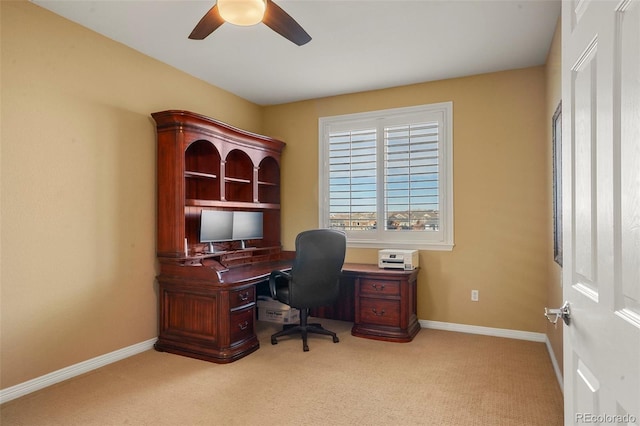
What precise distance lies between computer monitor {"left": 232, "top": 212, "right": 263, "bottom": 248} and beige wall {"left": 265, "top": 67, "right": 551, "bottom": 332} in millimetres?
1869

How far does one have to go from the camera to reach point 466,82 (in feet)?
13.2

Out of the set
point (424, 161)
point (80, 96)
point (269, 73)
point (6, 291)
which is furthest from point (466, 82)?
point (6, 291)

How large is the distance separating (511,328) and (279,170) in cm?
310

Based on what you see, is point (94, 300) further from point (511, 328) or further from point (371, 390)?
point (511, 328)

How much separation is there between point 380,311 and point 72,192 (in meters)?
2.83

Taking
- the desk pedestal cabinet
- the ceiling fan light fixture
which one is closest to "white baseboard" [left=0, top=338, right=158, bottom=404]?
the desk pedestal cabinet

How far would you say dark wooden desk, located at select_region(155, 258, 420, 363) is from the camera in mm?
3209

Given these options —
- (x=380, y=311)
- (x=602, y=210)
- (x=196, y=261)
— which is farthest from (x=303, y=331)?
(x=602, y=210)

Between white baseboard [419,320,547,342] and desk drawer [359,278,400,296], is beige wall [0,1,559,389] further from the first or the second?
desk drawer [359,278,400,296]

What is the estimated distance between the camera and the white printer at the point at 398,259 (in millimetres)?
3887

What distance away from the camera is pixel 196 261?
3.58 metres

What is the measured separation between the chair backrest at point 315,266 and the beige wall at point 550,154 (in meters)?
1.71

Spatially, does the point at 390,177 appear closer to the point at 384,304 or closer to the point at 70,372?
the point at 384,304

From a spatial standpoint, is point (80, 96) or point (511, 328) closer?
point (80, 96)
